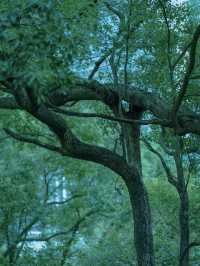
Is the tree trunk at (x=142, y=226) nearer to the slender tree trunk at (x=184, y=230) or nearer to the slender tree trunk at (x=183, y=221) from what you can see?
the slender tree trunk at (x=183, y=221)

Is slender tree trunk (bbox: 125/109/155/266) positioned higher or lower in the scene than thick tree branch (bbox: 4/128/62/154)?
lower

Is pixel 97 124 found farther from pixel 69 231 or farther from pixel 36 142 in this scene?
pixel 69 231

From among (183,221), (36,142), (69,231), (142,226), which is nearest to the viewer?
(36,142)

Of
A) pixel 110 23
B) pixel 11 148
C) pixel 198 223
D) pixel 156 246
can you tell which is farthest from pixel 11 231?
pixel 110 23

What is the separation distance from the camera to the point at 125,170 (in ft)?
32.1

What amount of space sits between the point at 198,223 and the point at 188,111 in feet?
19.6

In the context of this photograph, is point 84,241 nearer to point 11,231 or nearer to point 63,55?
point 11,231

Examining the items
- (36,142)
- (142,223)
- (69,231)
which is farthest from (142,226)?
(69,231)

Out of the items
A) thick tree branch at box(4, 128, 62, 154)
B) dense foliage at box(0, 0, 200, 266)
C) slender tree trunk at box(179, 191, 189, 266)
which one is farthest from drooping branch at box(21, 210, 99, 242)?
thick tree branch at box(4, 128, 62, 154)

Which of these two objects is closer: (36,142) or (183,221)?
(36,142)

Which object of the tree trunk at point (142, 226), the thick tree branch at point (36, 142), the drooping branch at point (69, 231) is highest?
the drooping branch at point (69, 231)

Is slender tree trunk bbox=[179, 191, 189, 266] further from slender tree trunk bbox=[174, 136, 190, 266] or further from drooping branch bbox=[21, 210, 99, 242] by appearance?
drooping branch bbox=[21, 210, 99, 242]

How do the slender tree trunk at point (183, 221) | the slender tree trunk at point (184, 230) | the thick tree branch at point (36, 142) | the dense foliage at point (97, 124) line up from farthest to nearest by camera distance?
the slender tree trunk at point (184, 230)
the slender tree trunk at point (183, 221)
the thick tree branch at point (36, 142)
the dense foliage at point (97, 124)

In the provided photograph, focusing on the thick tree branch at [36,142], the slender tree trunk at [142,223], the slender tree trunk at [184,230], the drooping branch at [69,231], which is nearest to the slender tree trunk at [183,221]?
the slender tree trunk at [184,230]
